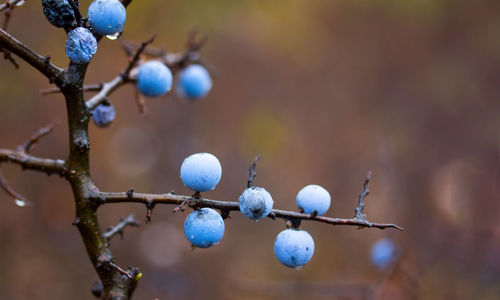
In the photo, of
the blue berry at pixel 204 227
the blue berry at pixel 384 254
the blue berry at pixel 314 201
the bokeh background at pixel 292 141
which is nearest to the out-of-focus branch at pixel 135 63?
the blue berry at pixel 204 227

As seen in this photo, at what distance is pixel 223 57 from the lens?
A: 4504 mm

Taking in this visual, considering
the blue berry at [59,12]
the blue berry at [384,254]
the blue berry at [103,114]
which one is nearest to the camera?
the blue berry at [59,12]

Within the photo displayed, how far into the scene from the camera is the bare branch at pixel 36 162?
1190 millimetres

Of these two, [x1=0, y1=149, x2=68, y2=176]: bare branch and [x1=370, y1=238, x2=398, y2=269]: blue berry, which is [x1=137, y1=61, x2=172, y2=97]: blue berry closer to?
[x1=0, y1=149, x2=68, y2=176]: bare branch

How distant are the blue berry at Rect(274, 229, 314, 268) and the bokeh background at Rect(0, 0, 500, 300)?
59.4 inches

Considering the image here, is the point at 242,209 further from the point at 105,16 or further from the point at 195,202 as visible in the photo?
the point at 105,16

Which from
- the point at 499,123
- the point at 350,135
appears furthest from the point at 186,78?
the point at 499,123

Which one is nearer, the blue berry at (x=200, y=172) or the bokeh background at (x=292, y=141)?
the blue berry at (x=200, y=172)

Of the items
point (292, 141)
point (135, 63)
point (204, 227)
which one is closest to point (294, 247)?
point (204, 227)

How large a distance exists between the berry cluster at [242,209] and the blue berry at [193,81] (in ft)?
3.03

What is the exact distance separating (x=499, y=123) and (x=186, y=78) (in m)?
4.10

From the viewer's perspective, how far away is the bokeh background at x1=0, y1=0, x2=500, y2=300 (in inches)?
125

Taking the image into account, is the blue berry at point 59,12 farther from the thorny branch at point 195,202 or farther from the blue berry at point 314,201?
the blue berry at point 314,201

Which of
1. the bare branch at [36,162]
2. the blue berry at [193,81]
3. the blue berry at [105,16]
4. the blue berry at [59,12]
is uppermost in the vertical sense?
Answer: the blue berry at [193,81]
